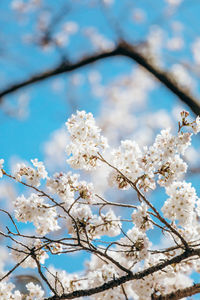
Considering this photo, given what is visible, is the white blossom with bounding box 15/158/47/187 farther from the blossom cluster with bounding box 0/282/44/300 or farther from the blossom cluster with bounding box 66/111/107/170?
the blossom cluster with bounding box 0/282/44/300

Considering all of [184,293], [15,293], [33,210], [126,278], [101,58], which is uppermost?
[101,58]

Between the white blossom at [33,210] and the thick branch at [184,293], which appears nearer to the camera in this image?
the thick branch at [184,293]

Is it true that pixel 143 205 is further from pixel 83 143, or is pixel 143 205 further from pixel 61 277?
pixel 61 277

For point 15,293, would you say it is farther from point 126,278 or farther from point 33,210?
point 126,278

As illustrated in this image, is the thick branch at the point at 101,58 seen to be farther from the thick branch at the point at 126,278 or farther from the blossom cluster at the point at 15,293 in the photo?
the blossom cluster at the point at 15,293

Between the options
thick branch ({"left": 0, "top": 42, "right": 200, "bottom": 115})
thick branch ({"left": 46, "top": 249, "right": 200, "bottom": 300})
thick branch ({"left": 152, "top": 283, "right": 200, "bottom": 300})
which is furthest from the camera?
thick branch ({"left": 0, "top": 42, "right": 200, "bottom": 115})

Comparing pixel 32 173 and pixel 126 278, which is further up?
pixel 32 173

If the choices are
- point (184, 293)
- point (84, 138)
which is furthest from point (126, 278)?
point (84, 138)

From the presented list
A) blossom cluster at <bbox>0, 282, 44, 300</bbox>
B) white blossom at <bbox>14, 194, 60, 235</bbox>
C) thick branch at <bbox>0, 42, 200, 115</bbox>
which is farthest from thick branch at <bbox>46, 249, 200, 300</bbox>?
thick branch at <bbox>0, 42, 200, 115</bbox>

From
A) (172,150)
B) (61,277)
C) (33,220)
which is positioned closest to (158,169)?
(172,150)

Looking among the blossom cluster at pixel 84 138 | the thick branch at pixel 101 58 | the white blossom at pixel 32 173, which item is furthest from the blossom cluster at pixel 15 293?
the thick branch at pixel 101 58

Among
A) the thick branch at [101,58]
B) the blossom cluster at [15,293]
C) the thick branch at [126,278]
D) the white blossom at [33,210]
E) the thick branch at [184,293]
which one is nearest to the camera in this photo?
the thick branch at [126,278]

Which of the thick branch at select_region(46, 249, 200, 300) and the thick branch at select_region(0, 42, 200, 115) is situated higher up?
the thick branch at select_region(0, 42, 200, 115)

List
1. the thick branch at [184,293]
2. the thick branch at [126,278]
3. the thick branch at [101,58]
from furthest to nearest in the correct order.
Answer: the thick branch at [101,58]
the thick branch at [184,293]
the thick branch at [126,278]
